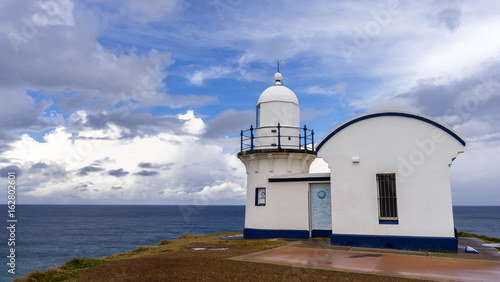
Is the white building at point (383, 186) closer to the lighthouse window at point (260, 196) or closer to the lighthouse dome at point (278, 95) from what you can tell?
the lighthouse window at point (260, 196)

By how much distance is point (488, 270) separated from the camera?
378 inches

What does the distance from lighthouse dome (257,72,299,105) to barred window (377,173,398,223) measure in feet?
24.5

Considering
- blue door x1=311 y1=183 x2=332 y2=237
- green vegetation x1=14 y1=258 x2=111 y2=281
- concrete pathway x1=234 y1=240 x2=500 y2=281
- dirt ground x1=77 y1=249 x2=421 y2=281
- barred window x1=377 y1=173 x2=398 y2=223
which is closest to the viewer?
dirt ground x1=77 y1=249 x2=421 y2=281

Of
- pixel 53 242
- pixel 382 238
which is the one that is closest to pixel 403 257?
pixel 382 238

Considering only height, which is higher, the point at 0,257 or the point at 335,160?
the point at 335,160

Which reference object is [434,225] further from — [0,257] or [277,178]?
[0,257]

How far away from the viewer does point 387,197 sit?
45.9 ft

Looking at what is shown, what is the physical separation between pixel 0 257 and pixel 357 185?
132 feet

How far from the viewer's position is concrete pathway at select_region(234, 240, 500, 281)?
912cm

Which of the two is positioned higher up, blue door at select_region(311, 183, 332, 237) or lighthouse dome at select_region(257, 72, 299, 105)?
lighthouse dome at select_region(257, 72, 299, 105)

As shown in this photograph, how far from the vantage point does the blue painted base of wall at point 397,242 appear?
12938 mm

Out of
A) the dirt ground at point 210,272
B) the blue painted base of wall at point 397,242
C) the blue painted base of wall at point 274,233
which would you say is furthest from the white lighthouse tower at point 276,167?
the dirt ground at point 210,272

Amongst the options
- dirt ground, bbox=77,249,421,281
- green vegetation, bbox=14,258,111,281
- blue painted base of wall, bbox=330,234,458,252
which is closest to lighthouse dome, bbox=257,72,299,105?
blue painted base of wall, bbox=330,234,458,252

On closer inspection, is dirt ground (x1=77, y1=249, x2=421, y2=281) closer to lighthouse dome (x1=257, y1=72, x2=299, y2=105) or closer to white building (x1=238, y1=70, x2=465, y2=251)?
white building (x1=238, y1=70, x2=465, y2=251)
